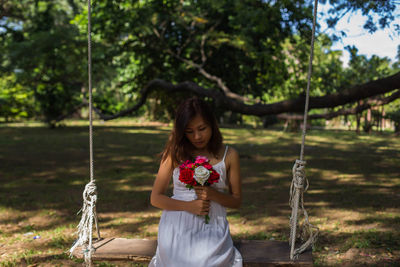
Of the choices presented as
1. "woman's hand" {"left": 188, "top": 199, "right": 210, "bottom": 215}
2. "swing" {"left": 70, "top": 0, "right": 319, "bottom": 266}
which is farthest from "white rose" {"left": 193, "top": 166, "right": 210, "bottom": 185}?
"swing" {"left": 70, "top": 0, "right": 319, "bottom": 266}

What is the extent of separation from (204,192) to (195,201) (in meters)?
0.08

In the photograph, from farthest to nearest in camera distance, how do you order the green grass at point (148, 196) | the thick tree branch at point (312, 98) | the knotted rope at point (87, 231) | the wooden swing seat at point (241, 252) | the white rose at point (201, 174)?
the thick tree branch at point (312, 98) < the green grass at point (148, 196) < the knotted rope at point (87, 231) < the wooden swing seat at point (241, 252) < the white rose at point (201, 174)

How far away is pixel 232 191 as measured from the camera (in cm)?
229

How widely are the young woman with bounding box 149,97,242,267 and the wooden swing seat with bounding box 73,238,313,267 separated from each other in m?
0.07

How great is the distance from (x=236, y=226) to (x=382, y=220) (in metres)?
1.71

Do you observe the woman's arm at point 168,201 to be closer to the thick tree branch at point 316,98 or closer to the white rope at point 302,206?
the white rope at point 302,206

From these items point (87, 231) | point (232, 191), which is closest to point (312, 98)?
point (232, 191)

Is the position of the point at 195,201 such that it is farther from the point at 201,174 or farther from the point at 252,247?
the point at 252,247

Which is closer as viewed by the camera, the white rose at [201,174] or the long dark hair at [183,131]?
the white rose at [201,174]

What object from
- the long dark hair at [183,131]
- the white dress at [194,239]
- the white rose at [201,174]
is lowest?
the white dress at [194,239]

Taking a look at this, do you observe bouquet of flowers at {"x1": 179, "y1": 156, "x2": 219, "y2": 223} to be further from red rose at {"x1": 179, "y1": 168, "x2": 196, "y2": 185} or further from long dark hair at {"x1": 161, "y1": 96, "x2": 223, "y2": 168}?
long dark hair at {"x1": 161, "y1": 96, "x2": 223, "y2": 168}

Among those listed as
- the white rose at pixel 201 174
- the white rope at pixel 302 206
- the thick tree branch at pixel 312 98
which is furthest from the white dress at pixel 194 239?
the thick tree branch at pixel 312 98

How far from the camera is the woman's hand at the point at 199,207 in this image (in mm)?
2109

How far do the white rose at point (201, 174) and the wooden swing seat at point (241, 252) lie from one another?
1.74 feet
